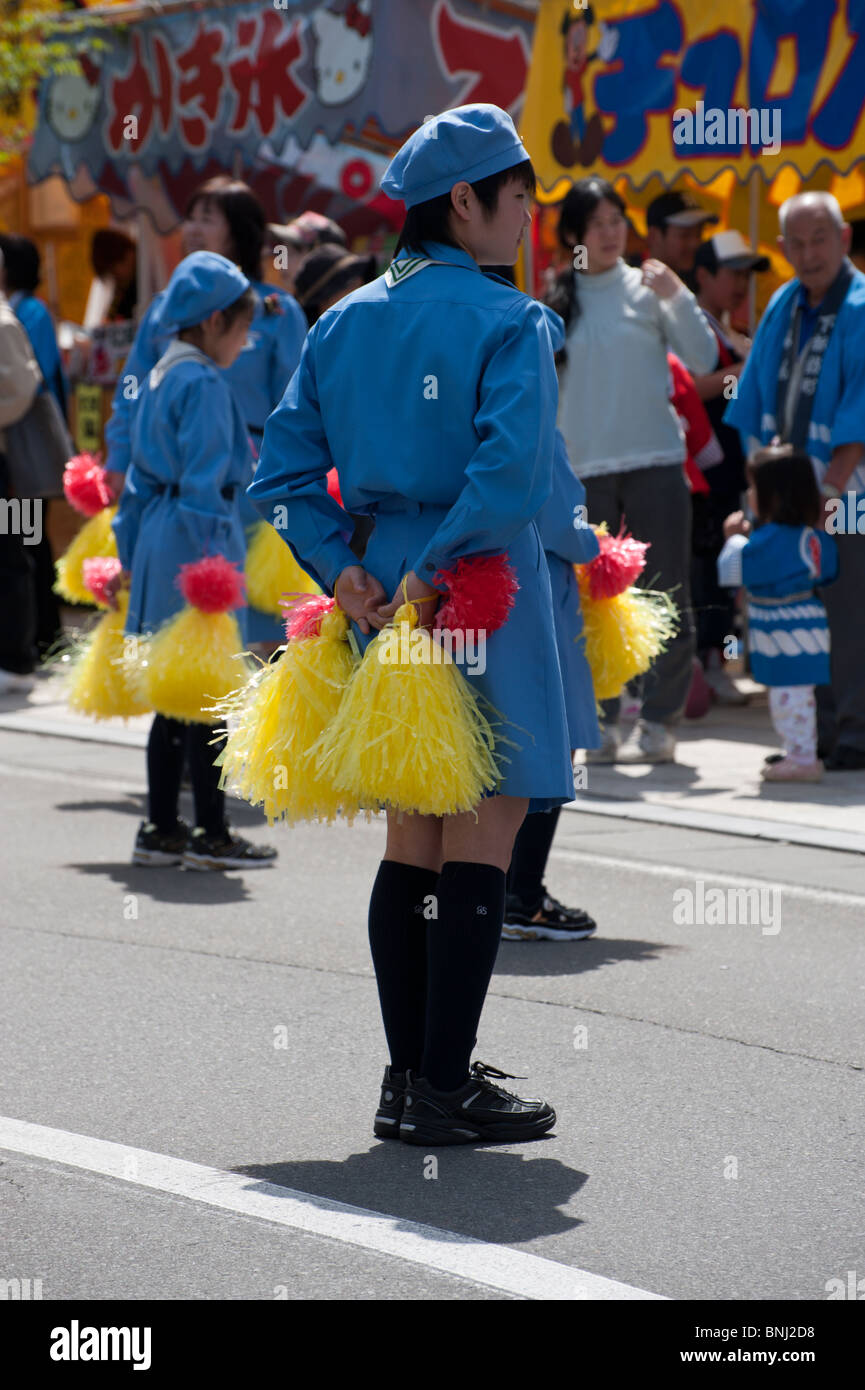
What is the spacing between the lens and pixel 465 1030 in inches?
161

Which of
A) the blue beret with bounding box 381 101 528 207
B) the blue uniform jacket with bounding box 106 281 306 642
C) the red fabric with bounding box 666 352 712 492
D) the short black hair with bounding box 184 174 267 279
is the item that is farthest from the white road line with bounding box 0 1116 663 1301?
the red fabric with bounding box 666 352 712 492

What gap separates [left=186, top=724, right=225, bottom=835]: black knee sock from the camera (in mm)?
7070

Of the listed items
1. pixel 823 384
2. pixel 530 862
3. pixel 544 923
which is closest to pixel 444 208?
pixel 530 862

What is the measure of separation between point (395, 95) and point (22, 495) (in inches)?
126

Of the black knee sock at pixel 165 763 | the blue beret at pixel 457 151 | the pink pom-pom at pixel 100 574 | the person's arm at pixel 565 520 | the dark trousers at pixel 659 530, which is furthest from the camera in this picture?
the dark trousers at pixel 659 530

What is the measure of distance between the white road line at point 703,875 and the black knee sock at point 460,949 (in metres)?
2.70

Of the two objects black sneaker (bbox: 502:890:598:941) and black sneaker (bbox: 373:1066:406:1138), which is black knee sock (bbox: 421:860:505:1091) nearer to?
black sneaker (bbox: 373:1066:406:1138)

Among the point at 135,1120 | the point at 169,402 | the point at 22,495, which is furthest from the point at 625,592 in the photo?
the point at 22,495

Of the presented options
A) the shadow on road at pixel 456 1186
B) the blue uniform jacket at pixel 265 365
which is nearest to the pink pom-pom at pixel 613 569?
the shadow on road at pixel 456 1186

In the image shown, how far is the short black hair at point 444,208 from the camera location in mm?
3979

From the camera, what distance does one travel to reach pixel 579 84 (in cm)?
1030

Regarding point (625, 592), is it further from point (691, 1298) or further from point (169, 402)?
point (691, 1298)

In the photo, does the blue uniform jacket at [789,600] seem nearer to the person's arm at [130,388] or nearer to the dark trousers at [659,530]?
the dark trousers at [659,530]

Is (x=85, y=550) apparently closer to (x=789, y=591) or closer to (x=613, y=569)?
(x=789, y=591)
